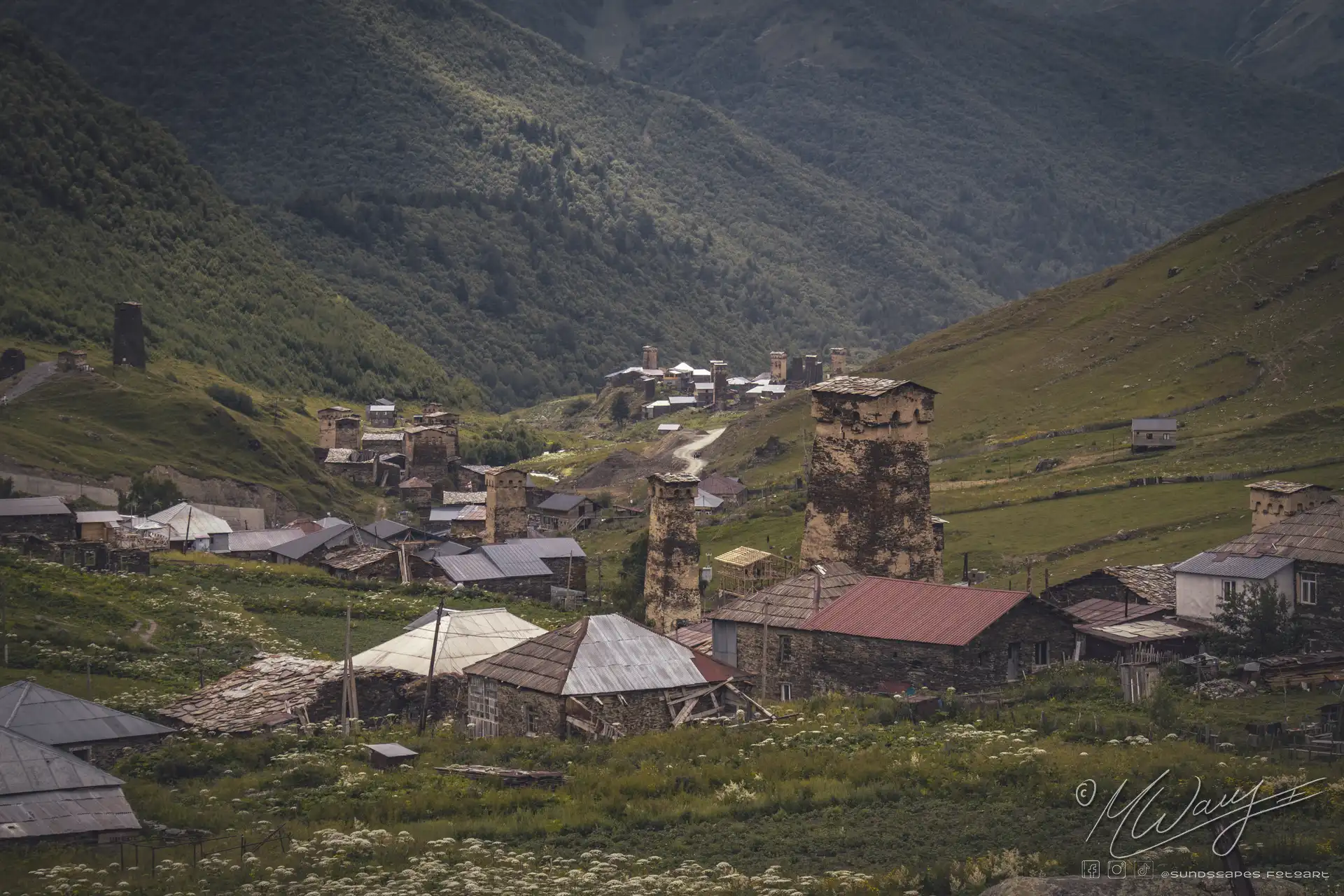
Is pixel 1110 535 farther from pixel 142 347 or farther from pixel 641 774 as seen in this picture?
pixel 142 347

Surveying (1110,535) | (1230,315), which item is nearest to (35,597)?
(1110,535)

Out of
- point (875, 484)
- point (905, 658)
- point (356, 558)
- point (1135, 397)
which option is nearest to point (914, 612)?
point (905, 658)

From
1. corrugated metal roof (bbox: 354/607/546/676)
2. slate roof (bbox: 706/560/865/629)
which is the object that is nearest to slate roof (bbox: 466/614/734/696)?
slate roof (bbox: 706/560/865/629)

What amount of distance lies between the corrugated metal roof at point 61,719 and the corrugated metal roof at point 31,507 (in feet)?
134

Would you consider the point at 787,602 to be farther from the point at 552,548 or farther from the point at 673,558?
the point at 552,548

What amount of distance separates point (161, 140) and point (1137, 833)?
169660mm

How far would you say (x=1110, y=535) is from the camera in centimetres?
6656

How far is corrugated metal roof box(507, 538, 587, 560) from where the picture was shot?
76750mm

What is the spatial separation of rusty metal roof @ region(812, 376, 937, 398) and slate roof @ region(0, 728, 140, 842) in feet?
83.1

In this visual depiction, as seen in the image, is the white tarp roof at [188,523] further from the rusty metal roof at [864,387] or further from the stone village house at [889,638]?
the stone village house at [889,638]

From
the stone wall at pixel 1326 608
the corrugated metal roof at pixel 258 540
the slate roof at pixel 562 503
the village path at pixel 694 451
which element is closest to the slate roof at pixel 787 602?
the stone wall at pixel 1326 608

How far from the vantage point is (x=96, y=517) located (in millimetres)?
78062

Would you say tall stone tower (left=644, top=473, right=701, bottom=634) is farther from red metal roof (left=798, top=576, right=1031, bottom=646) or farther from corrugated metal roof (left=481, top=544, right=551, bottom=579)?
corrugated metal roof (left=481, top=544, right=551, bottom=579)

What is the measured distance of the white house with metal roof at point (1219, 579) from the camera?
44.5 metres
